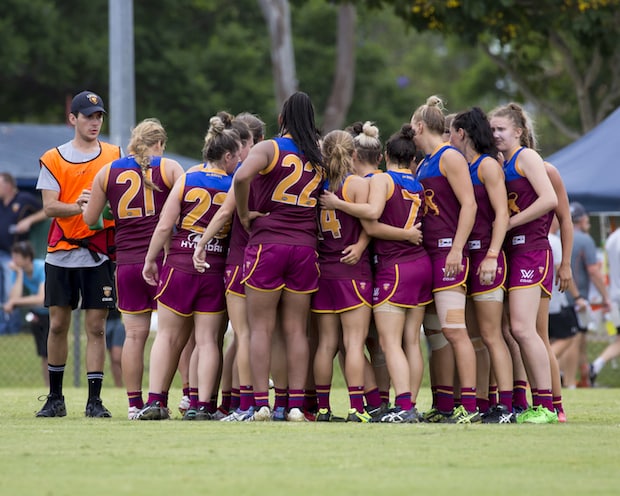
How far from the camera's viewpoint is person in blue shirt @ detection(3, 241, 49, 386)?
15.9 metres

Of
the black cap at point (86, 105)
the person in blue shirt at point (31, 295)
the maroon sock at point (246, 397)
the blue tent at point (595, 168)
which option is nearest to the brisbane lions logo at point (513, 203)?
the maroon sock at point (246, 397)

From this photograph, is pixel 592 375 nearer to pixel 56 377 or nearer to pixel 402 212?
pixel 402 212

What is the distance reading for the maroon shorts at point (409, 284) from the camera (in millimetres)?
9180

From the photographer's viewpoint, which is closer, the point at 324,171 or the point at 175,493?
the point at 175,493

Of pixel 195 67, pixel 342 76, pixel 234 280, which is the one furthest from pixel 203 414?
pixel 195 67

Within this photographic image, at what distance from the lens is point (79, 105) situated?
9.75 meters

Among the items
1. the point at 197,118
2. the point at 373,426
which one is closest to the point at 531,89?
the point at 197,118

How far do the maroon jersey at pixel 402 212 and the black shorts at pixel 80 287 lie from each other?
2.07 metres

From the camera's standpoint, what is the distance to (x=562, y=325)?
15.0m

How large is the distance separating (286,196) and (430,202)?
101cm

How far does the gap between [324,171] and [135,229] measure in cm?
148

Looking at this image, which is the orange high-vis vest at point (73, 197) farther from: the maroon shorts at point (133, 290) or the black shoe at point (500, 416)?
the black shoe at point (500, 416)

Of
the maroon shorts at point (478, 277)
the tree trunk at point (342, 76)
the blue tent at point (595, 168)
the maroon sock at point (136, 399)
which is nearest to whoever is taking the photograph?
the maroon shorts at point (478, 277)

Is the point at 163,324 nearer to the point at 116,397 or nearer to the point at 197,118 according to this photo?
the point at 116,397
